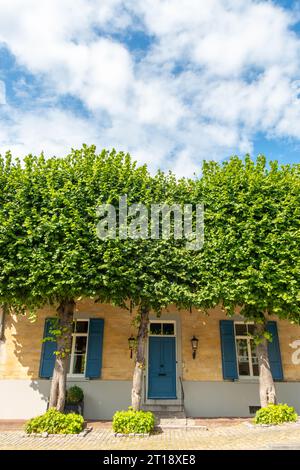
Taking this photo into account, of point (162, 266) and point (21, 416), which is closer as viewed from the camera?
point (162, 266)

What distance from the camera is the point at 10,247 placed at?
9234 millimetres

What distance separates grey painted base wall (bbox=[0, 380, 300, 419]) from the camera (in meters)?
11.0

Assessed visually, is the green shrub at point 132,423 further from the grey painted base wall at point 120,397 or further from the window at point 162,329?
the window at point 162,329

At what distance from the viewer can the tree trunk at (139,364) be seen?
949 cm

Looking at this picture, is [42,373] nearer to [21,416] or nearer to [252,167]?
[21,416]

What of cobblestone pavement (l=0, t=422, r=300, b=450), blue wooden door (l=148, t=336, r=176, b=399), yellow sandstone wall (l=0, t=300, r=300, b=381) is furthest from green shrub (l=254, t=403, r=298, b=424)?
blue wooden door (l=148, t=336, r=176, b=399)

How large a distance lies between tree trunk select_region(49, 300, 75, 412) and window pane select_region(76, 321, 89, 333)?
2.08 m

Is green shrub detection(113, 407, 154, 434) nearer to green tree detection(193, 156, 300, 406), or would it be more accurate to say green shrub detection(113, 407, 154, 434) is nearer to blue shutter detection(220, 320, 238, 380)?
green tree detection(193, 156, 300, 406)

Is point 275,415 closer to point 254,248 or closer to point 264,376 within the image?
point 264,376

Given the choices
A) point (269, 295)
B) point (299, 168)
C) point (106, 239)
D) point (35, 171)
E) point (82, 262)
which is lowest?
point (269, 295)

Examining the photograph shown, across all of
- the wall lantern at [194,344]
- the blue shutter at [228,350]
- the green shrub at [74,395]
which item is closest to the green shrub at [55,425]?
the green shrub at [74,395]

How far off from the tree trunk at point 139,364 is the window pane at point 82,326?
2911 millimetres

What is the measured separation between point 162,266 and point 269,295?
3.17 m
